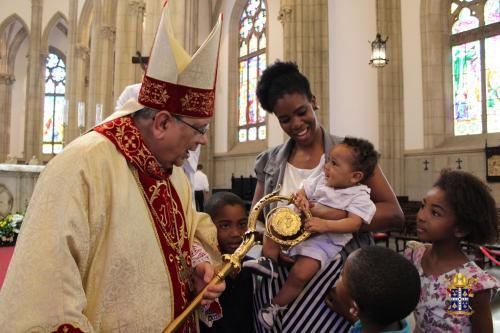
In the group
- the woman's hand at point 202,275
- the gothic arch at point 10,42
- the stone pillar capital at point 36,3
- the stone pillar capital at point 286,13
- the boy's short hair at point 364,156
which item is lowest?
the woman's hand at point 202,275

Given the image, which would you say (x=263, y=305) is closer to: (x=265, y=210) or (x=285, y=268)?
(x=285, y=268)

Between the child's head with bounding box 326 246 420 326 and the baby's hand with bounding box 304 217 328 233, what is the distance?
0.63 feet

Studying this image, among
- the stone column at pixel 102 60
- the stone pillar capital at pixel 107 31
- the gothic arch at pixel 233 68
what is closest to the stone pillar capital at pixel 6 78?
the stone column at pixel 102 60

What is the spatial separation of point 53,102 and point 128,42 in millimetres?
15638

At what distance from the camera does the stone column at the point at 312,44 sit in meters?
11.2

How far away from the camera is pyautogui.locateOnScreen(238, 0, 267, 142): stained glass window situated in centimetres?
1516

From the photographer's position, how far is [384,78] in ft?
36.3

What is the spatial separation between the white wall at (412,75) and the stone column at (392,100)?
129 millimetres

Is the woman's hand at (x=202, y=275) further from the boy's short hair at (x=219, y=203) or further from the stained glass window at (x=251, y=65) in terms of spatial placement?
the stained glass window at (x=251, y=65)

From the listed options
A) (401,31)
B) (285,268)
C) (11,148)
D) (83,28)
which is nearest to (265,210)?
(285,268)

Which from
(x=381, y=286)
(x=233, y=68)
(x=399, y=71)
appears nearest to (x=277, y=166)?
(x=381, y=286)

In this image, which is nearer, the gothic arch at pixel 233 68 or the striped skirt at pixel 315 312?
the striped skirt at pixel 315 312

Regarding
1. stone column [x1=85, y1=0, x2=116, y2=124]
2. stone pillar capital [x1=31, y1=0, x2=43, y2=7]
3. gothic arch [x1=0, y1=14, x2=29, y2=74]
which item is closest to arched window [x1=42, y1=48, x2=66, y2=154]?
gothic arch [x1=0, y1=14, x2=29, y2=74]

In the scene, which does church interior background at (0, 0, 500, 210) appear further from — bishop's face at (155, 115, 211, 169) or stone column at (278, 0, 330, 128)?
bishop's face at (155, 115, 211, 169)
